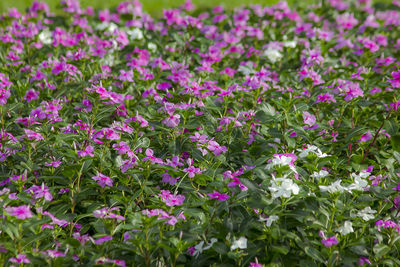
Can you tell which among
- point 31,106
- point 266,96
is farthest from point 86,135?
point 266,96

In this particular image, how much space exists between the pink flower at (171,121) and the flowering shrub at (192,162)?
0.01 meters

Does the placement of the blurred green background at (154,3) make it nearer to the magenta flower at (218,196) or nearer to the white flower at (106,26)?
the white flower at (106,26)

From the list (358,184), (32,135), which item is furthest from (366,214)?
(32,135)

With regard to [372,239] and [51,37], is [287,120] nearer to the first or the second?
[372,239]

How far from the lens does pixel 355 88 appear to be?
3178 mm

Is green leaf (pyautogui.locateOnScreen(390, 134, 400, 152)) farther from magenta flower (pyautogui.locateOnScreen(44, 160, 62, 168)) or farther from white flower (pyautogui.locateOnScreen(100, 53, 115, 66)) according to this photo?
white flower (pyautogui.locateOnScreen(100, 53, 115, 66))

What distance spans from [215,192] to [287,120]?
2.24ft

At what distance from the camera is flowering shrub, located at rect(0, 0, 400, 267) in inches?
86.4

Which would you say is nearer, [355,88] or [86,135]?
[86,135]

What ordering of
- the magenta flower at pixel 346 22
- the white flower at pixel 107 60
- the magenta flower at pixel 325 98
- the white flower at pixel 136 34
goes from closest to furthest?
the magenta flower at pixel 325 98, the white flower at pixel 107 60, the white flower at pixel 136 34, the magenta flower at pixel 346 22

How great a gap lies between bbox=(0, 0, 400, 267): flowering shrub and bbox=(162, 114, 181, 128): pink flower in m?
0.01

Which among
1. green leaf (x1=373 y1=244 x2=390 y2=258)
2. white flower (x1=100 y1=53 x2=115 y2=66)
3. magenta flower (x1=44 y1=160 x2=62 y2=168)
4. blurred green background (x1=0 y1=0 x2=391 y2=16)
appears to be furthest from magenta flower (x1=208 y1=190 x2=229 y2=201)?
blurred green background (x1=0 y1=0 x2=391 y2=16)

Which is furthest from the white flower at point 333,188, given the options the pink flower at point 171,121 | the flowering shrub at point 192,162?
the pink flower at point 171,121

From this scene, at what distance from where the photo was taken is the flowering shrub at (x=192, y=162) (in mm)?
2193
